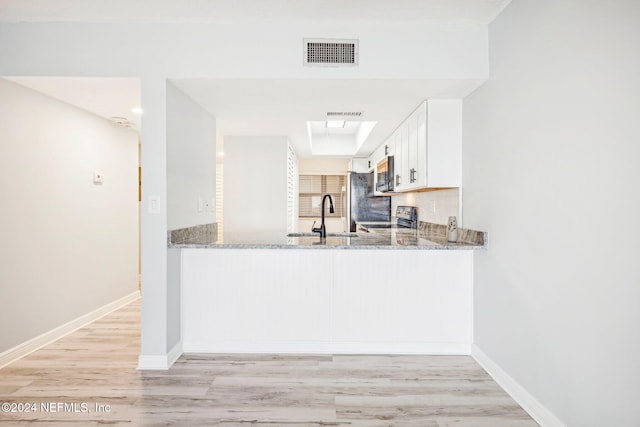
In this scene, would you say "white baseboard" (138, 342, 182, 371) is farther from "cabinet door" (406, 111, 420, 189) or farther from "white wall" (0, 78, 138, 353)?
"cabinet door" (406, 111, 420, 189)

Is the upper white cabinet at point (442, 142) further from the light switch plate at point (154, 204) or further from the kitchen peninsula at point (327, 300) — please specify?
the light switch plate at point (154, 204)

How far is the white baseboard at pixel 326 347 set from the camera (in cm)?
277

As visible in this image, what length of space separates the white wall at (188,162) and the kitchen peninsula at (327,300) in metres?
0.39

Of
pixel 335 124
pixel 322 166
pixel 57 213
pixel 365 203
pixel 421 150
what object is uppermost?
pixel 335 124

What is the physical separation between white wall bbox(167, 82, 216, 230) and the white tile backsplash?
2288mm

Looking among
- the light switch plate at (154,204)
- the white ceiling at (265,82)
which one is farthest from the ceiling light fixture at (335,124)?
the light switch plate at (154,204)

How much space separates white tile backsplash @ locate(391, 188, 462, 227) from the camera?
3.14m

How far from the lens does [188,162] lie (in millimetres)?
2932

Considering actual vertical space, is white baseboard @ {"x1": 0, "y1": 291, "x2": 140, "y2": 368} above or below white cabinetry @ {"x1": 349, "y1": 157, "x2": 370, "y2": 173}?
below

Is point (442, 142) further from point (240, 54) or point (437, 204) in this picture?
point (240, 54)

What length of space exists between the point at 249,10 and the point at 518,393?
9.66ft

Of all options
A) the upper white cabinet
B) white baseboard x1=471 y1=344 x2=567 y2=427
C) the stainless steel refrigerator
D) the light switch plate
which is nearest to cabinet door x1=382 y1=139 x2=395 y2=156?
the upper white cabinet

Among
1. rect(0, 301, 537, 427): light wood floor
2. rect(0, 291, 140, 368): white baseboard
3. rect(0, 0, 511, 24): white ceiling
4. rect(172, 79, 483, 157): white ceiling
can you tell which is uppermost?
rect(0, 0, 511, 24): white ceiling

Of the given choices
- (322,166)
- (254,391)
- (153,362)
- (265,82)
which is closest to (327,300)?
(254,391)
